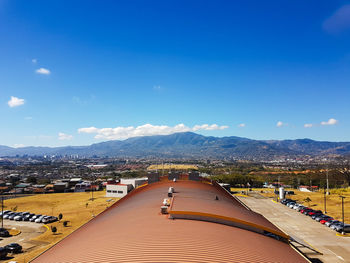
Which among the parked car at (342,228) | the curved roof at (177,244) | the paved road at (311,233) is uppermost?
the curved roof at (177,244)

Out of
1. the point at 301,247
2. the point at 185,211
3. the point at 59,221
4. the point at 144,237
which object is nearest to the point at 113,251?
the point at 144,237

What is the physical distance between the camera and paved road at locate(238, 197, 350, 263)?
90.6 ft

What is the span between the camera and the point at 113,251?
38.3ft

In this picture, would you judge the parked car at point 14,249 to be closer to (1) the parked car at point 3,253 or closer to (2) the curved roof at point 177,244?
(1) the parked car at point 3,253

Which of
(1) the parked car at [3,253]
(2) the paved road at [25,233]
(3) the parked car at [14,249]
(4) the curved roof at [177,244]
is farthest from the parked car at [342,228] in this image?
(1) the parked car at [3,253]

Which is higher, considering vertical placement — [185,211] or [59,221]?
[185,211]

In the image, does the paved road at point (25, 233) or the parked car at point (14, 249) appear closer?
the parked car at point (14, 249)

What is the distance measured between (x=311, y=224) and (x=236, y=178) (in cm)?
5568

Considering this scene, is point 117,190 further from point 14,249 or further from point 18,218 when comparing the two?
point 14,249

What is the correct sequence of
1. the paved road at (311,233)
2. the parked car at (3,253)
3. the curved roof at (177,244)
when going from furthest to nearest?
1. the parked car at (3,253)
2. the paved road at (311,233)
3. the curved roof at (177,244)

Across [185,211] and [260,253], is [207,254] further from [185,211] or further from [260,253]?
[185,211]

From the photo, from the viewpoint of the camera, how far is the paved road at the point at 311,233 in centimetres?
2762

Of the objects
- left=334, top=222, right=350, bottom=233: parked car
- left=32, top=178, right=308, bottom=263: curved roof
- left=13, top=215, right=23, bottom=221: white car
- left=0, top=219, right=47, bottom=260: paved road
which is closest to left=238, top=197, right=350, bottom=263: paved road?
left=334, top=222, right=350, bottom=233: parked car

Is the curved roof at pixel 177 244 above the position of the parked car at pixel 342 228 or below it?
above
